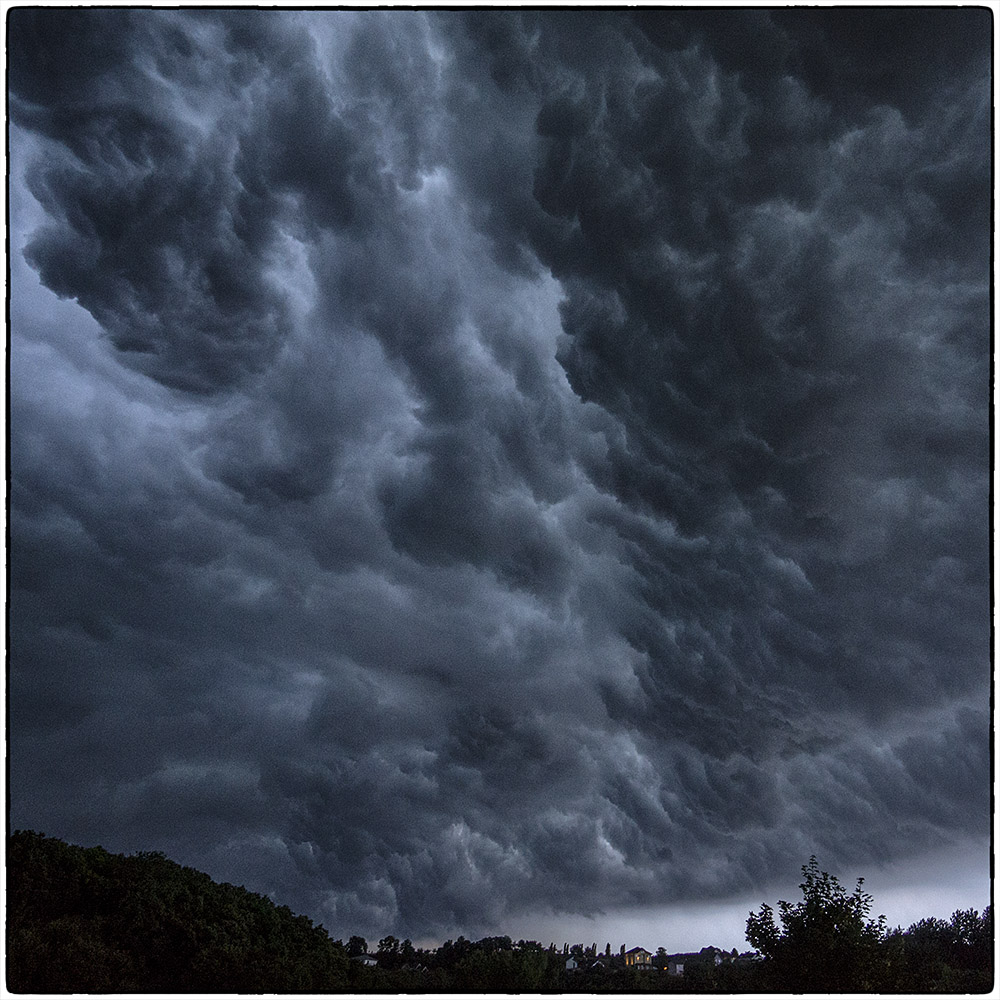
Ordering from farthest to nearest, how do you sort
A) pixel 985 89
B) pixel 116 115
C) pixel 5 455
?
pixel 116 115 < pixel 985 89 < pixel 5 455

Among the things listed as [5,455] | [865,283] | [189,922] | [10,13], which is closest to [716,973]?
[189,922]

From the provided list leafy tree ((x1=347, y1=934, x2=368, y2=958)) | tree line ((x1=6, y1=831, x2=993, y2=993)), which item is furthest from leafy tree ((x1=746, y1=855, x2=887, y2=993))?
leafy tree ((x1=347, y1=934, x2=368, y2=958))

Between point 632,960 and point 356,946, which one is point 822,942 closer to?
point 632,960

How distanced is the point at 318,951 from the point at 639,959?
7.78 m

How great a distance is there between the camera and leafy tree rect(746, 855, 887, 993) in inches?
881

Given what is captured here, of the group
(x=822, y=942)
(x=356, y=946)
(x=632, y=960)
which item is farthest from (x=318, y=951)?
(x=822, y=942)

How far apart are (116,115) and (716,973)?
1023 inches

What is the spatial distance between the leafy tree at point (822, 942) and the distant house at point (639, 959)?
10.2ft

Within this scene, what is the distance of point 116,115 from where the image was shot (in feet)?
79.4

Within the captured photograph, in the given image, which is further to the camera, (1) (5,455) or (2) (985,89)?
(2) (985,89)

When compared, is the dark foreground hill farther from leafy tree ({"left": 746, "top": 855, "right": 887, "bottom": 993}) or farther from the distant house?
leafy tree ({"left": 746, "top": 855, "right": 887, "bottom": 993})

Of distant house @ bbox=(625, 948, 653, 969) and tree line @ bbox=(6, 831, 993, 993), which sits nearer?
tree line @ bbox=(6, 831, 993, 993)

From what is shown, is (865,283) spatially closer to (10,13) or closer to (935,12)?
(935,12)

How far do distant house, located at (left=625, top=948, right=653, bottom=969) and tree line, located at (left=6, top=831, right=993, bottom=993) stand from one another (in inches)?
8.4
